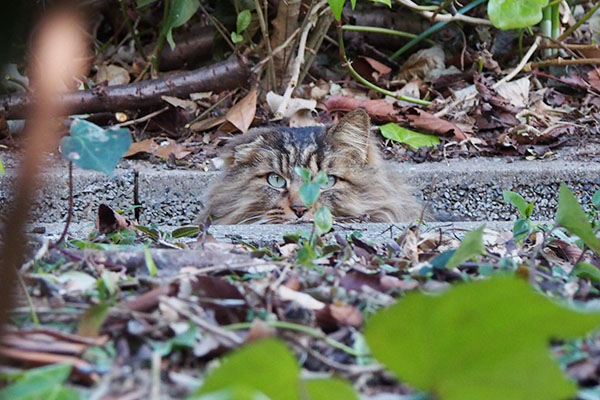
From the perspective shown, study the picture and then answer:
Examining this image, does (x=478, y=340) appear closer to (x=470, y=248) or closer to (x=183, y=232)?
(x=470, y=248)

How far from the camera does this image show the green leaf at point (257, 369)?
87 cm

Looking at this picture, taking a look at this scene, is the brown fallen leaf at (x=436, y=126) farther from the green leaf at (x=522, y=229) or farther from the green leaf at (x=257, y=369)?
the green leaf at (x=257, y=369)

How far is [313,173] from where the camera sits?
363cm

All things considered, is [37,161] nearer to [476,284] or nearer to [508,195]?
[476,284]

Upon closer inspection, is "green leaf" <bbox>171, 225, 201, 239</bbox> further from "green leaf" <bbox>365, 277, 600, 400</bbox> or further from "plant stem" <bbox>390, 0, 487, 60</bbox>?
"plant stem" <bbox>390, 0, 487, 60</bbox>

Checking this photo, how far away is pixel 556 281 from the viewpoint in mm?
1564

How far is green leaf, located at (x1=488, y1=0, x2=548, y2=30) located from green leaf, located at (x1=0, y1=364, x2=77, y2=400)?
10.9 feet

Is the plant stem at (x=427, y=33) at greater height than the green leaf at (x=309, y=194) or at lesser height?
lesser

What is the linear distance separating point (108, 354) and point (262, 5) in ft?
13.3

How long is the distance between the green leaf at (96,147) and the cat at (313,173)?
2.19 m

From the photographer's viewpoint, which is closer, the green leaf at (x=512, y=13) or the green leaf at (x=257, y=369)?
the green leaf at (x=257, y=369)

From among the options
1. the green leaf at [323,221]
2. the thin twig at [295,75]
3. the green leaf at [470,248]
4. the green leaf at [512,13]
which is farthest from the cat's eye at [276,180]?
the green leaf at [470,248]

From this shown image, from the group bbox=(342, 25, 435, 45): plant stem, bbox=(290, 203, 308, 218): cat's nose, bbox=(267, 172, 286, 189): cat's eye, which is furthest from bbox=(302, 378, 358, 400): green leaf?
bbox=(342, 25, 435, 45): plant stem

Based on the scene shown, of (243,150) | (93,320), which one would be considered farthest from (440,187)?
(93,320)
